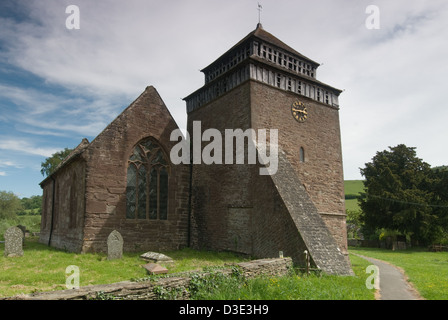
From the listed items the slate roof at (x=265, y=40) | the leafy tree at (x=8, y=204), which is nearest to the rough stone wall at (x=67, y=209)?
the slate roof at (x=265, y=40)

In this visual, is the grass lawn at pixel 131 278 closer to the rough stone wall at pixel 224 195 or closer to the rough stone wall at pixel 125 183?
the rough stone wall at pixel 125 183

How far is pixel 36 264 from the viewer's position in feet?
41.9

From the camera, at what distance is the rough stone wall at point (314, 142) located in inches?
711

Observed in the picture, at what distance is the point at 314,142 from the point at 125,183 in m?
11.5

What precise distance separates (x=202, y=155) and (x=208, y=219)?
396 cm

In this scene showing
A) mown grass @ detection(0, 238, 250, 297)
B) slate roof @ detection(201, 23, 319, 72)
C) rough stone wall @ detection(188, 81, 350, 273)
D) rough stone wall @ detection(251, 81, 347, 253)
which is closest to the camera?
mown grass @ detection(0, 238, 250, 297)

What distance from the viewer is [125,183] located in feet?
54.1

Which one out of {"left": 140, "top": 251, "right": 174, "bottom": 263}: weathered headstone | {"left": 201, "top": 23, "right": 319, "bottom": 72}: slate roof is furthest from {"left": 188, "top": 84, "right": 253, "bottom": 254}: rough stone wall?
{"left": 140, "top": 251, "right": 174, "bottom": 263}: weathered headstone

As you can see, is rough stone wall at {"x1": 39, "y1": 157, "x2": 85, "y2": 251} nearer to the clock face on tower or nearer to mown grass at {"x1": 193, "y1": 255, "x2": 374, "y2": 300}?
mown grass at {"x1": 193, "y1": 255, "x2": 374, "y2": 300}

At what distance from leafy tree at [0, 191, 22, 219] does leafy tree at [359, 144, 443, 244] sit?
5312 cm

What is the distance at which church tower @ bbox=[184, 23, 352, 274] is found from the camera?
14070mm

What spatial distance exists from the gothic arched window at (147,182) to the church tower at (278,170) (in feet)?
6.54

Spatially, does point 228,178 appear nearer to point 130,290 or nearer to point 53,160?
point 130,290
